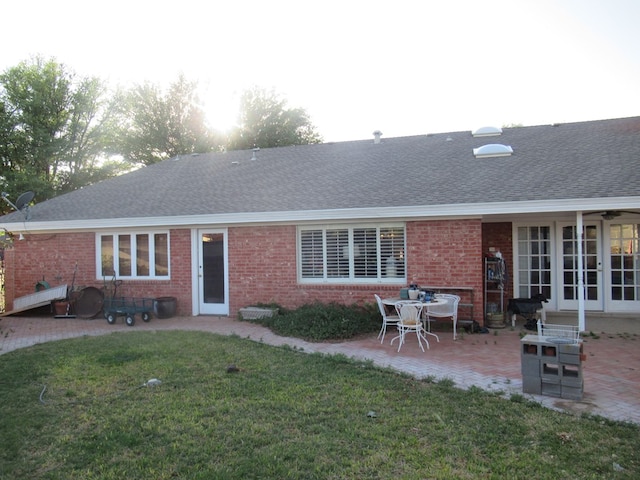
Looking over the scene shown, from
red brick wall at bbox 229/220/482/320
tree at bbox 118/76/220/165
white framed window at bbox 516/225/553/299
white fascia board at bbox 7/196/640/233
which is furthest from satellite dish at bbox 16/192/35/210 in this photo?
tree at bbox 118/76/220/165

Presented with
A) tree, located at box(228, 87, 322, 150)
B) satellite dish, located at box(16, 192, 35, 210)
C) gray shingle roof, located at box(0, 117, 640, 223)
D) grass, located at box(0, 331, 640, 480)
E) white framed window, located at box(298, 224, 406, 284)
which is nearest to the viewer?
grass, located at box(0, 331, 640, 480)

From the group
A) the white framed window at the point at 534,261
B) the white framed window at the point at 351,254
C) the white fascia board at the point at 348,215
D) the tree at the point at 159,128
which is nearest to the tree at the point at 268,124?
the tree at the point at 159,128

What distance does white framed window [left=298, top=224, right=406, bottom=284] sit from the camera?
9.97 m

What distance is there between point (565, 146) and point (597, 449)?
9.24 metres

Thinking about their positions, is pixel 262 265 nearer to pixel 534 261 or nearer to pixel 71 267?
pixel 71 267

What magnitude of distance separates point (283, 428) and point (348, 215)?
5863 millimetres

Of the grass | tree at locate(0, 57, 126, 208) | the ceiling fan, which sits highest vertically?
tree at locate(0, 57, 126, 208)

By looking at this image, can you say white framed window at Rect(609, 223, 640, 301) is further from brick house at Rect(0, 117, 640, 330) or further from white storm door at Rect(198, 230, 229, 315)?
white storm door at Rect(198, 230, 229, 315)

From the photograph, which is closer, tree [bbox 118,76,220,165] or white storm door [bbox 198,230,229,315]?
white storm door [bbox 198,230,229,315]

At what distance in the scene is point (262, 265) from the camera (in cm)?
1072

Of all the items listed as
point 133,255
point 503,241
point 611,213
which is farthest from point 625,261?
point 133,255

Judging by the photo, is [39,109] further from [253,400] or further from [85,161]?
[253,400]

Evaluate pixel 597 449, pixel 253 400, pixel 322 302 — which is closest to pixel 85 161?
pixel 322 302

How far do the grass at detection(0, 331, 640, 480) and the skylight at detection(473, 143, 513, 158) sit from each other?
7.11 m
